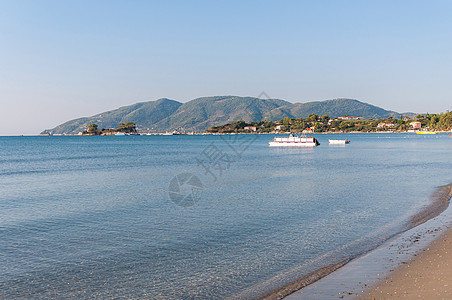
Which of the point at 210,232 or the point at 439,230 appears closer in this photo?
the point at 439,230

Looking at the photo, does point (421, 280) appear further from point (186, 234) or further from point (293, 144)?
point (293, 144)

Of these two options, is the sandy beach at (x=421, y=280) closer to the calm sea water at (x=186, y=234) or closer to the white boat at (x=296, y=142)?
the calm sea water at (x=186, y=234)

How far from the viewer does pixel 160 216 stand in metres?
22.5

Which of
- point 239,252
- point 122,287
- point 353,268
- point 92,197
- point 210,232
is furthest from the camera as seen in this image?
point 92,197

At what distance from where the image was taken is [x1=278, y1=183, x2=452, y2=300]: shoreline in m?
10.8

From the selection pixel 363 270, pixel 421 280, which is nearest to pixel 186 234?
pixel 363 270

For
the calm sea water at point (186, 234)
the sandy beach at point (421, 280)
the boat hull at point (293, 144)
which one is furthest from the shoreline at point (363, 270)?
the boat hull at point (293, 144)

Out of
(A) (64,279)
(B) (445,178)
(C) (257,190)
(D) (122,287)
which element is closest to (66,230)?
(A) (64,279)

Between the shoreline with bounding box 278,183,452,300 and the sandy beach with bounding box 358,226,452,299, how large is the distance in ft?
0.68

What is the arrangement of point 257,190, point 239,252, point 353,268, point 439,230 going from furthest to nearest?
point 257,190
point 439,230
point 239,252
point 353,268

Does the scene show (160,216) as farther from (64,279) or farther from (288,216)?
(64,279)

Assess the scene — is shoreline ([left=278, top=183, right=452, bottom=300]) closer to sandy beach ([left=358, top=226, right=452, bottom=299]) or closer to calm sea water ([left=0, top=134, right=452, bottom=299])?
sandy beach ([left=358, top=226, right=452, bottom=299])

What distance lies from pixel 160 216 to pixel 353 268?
42.0 feet

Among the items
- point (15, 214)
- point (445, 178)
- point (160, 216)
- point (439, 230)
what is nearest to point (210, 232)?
point (160, 216)
